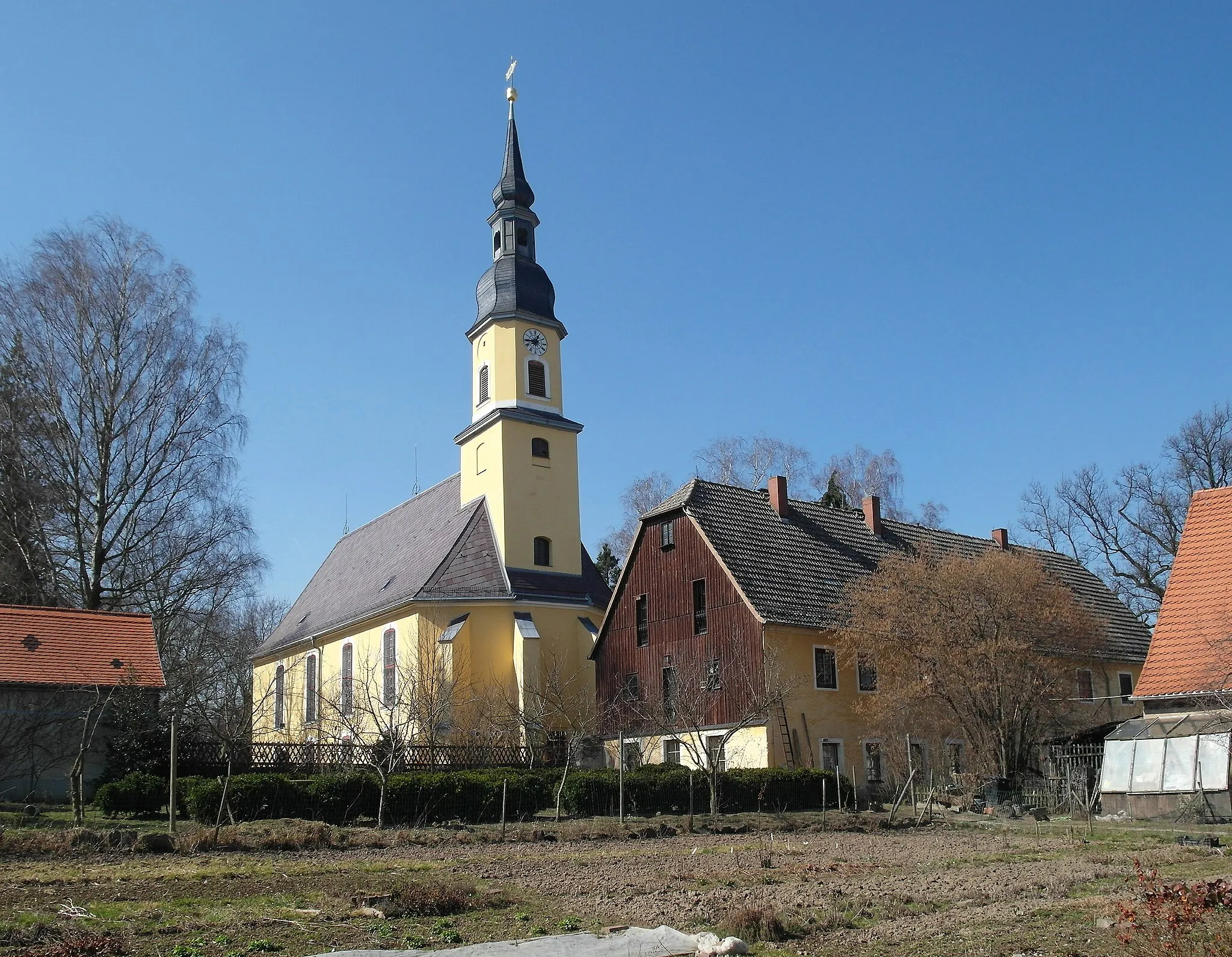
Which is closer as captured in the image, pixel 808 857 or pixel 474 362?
pixel 808 857

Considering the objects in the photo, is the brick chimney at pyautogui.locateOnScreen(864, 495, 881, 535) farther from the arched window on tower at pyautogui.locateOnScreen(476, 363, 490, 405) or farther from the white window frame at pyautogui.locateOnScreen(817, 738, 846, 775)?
the arched window on tower at pyautogui.locateOnScreen(476, 363, 490, 405)

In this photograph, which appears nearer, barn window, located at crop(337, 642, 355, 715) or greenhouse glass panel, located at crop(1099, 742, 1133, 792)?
greenhouse glass panel, located at crop(1099, 742, 1133, 792)

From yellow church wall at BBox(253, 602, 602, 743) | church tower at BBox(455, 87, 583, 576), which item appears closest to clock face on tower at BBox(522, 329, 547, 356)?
church tower at BBox(455, 87, 583, 576)

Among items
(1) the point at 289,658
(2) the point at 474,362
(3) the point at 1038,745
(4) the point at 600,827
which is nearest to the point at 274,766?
(4) the point at 600,827

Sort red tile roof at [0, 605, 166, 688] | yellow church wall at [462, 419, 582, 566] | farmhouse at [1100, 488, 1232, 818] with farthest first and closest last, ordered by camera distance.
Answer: yellow church wall at [462, 419, 582, 566], red tile roof at [0, 605, 166, 688], farmhouse at [1100, 488, 1232, 818]

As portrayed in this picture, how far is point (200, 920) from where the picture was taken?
10789mm

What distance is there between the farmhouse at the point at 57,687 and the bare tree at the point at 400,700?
5.35 meters

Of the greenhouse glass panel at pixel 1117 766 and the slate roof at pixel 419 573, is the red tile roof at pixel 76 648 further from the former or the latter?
the greenhouse glass panel at pixel 1117 766

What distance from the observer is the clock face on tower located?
4462 centimetres

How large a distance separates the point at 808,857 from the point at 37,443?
27.2 m

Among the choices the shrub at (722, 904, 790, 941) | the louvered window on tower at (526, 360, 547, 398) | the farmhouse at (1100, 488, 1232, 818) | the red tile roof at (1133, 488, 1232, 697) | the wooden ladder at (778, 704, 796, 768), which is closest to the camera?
the shrub at (722, 904, 790, 941)

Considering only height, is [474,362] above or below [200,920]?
above

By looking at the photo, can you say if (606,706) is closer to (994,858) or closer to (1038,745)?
(1038,745)

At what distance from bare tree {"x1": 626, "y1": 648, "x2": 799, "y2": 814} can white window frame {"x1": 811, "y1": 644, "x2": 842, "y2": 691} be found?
112 cm
